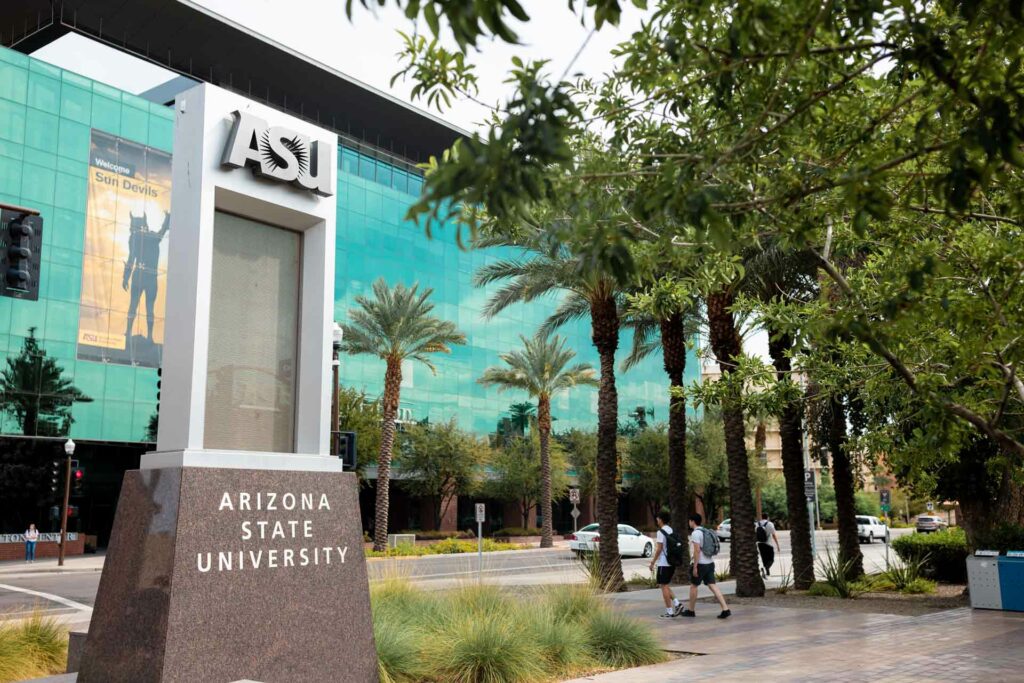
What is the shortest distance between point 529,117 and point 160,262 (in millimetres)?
45357

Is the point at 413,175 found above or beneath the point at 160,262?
above

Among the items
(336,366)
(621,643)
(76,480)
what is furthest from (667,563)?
(76,480)

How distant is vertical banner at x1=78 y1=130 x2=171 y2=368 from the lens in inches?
1678

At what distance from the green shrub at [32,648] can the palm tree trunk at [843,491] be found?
53.9 ft

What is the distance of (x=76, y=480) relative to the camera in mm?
41125

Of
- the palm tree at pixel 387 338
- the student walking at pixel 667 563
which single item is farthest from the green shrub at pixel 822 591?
the palm tree at pixel 387 338

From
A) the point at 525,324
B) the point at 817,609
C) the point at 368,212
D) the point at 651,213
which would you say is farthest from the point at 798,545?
the point at 525,324

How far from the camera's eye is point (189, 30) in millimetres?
47844

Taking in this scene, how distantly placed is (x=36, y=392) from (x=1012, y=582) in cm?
3909

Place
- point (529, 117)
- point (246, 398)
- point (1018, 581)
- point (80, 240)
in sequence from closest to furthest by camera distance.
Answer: point (529, 117) < point (246, 398) < point (1018, 581) < point (80, 240)

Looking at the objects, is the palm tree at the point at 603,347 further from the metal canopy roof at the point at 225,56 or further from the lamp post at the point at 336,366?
the metal canopy roof at the point at 225,56

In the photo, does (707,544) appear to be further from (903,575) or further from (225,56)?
(225,56)

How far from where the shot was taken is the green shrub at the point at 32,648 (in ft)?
30.2

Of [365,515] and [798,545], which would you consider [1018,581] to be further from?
[365,515]
